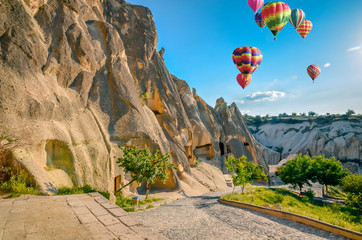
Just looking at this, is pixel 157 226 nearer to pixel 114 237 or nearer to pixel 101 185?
pixel 114 237

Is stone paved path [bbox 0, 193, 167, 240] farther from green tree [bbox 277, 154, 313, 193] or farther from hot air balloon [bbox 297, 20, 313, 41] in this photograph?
hot air balloon [bbox 297, 20, 313, 41]

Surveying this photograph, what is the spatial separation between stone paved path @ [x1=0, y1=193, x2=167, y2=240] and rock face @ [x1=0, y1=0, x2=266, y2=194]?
12.5 ft

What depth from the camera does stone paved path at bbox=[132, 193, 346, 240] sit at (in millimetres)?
7984

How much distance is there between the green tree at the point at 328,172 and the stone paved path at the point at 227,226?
68.4 feet

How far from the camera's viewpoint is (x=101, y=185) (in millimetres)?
13266

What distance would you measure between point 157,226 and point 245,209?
593cm

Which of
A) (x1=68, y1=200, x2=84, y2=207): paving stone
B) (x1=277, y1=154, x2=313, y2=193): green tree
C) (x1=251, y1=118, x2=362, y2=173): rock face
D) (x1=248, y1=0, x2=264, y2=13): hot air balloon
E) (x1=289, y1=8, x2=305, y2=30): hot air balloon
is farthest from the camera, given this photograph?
(x1=251, y1=118, x2=362, y2=173): rock face

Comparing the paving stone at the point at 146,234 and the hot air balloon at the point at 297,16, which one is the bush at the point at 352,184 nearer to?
the hot air balloon at the point at 297,16

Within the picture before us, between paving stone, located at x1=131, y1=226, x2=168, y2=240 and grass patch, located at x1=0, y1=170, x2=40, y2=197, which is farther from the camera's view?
grass patch, located at x1=0, y1=170, x2=40, y2=197

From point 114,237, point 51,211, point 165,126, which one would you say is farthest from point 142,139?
point 114,237

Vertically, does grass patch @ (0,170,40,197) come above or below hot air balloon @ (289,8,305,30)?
below

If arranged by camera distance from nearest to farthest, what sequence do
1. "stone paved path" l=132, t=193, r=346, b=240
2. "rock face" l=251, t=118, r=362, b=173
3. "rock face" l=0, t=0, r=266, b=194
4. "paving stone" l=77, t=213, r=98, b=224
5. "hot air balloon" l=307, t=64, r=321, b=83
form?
"paving stone" l=77, t=213, r=98, b=224 < "stone paved path" l=132, t=193, r=346, b=240 < "rock face" l=0, t=0, r=266, b=194 < "hot air balloon" l=307, t=64, r=321, b=83 < "rock face" l=251, t=118, r=362, b=173

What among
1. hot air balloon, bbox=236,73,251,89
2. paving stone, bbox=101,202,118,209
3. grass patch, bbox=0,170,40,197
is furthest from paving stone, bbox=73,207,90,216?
hot air balloon, bbox=236,73,251,89

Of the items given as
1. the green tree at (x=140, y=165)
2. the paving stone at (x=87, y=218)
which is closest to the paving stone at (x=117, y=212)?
the paving stone at (x=87, y=218)
